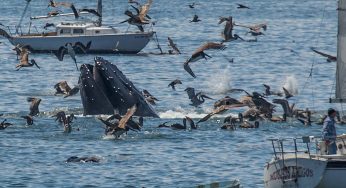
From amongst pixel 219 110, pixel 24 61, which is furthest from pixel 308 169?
pixel 24 61

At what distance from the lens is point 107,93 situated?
59438 mm

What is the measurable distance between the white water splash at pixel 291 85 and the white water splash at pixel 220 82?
111 inches

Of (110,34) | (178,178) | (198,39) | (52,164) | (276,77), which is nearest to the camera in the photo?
(178,178)

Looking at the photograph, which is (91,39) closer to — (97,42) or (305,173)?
(97,42)

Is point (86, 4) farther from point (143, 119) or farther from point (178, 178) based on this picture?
point (178, 178)

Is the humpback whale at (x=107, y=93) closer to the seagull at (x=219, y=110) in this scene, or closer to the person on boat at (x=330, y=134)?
the seagull at (x=219, y=110)

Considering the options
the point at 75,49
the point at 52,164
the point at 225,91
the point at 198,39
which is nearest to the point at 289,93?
the point at 225,91

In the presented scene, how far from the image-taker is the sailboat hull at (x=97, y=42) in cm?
10275

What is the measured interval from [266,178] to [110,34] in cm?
6474

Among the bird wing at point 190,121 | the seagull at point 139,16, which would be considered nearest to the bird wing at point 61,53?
the seagull at point 139,16

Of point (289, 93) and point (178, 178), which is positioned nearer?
point (178, 178)

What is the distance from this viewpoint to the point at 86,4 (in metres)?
192

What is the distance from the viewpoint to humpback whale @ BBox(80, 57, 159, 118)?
194ft

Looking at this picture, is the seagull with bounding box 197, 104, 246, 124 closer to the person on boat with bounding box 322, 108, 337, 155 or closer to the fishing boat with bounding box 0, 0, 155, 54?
the person on boat with bounding box 322, 108, 337, 155
